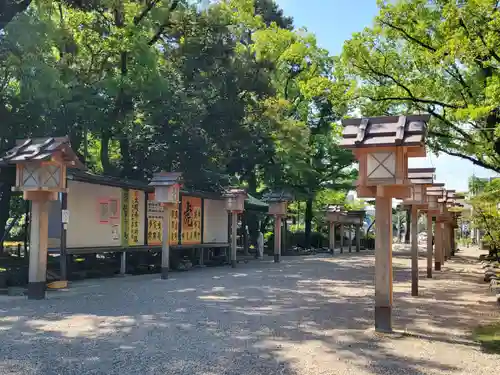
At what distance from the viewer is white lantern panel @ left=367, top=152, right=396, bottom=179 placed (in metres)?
7.36

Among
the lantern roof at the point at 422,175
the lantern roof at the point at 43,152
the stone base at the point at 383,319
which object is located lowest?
the stone base at the point at 383,319

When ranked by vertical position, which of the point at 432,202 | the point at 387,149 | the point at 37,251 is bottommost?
the point at 37,251

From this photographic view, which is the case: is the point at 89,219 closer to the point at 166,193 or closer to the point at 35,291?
the point at 166,193

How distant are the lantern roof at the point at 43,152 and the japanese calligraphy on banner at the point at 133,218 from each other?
564cm

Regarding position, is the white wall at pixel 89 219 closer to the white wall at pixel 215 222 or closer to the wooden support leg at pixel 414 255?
the white wall at pixel 215 222

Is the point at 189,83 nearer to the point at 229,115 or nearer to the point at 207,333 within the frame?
the point at 229,115

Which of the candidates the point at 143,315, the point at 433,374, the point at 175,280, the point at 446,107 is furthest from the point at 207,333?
the point at 446,107

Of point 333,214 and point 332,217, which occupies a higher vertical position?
point 333,214

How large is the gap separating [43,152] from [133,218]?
6443 millimetres

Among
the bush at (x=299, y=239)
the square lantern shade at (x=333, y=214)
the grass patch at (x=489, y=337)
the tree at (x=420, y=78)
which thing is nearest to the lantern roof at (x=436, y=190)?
the tree at (x=420, y=78)

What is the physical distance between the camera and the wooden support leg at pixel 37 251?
Answer: 10320mm

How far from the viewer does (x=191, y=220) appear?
64.2 feet

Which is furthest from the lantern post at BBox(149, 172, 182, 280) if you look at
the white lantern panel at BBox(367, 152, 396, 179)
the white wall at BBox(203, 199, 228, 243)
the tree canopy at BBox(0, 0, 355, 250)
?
the white lantern panel at BBox(367, 152, 396, 179)

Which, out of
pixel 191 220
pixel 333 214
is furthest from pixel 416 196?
A: pixel 333 214
